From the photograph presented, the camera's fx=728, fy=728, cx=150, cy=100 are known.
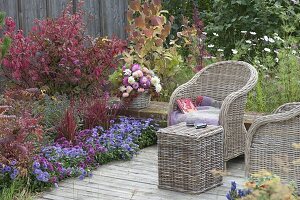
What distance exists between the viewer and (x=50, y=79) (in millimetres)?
7992

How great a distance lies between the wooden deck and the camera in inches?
229

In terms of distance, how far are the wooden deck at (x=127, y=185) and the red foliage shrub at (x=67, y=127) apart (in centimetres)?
53

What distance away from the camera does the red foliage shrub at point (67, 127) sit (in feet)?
23.1

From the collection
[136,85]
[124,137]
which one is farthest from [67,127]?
[136,85]

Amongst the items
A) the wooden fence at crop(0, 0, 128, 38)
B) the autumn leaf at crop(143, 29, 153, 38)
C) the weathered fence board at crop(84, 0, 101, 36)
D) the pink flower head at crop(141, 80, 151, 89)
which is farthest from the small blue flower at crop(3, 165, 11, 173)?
the weathered fence board at crop(84, 0, 101, 36)

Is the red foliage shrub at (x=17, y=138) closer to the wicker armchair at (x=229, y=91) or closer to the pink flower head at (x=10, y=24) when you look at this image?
the wicker armchair at (x=229, y=91)

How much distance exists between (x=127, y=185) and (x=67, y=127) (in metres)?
1.17

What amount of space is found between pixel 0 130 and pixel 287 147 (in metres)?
2.26

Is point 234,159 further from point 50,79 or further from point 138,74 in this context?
point 50,79

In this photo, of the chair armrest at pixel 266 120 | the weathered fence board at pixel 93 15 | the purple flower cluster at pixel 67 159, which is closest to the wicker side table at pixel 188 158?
the chair armrest at pixel 266 120

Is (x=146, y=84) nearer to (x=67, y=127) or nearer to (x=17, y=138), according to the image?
(x=67, y=127)

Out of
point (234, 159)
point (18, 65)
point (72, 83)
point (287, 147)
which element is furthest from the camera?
point (72, 83)

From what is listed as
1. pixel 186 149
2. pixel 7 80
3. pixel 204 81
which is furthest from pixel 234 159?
pixel 7 80

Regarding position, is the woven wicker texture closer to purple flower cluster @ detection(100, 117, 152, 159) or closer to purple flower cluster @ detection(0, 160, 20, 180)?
purple flower cluster @ detection(100, 117, 152, 159)
